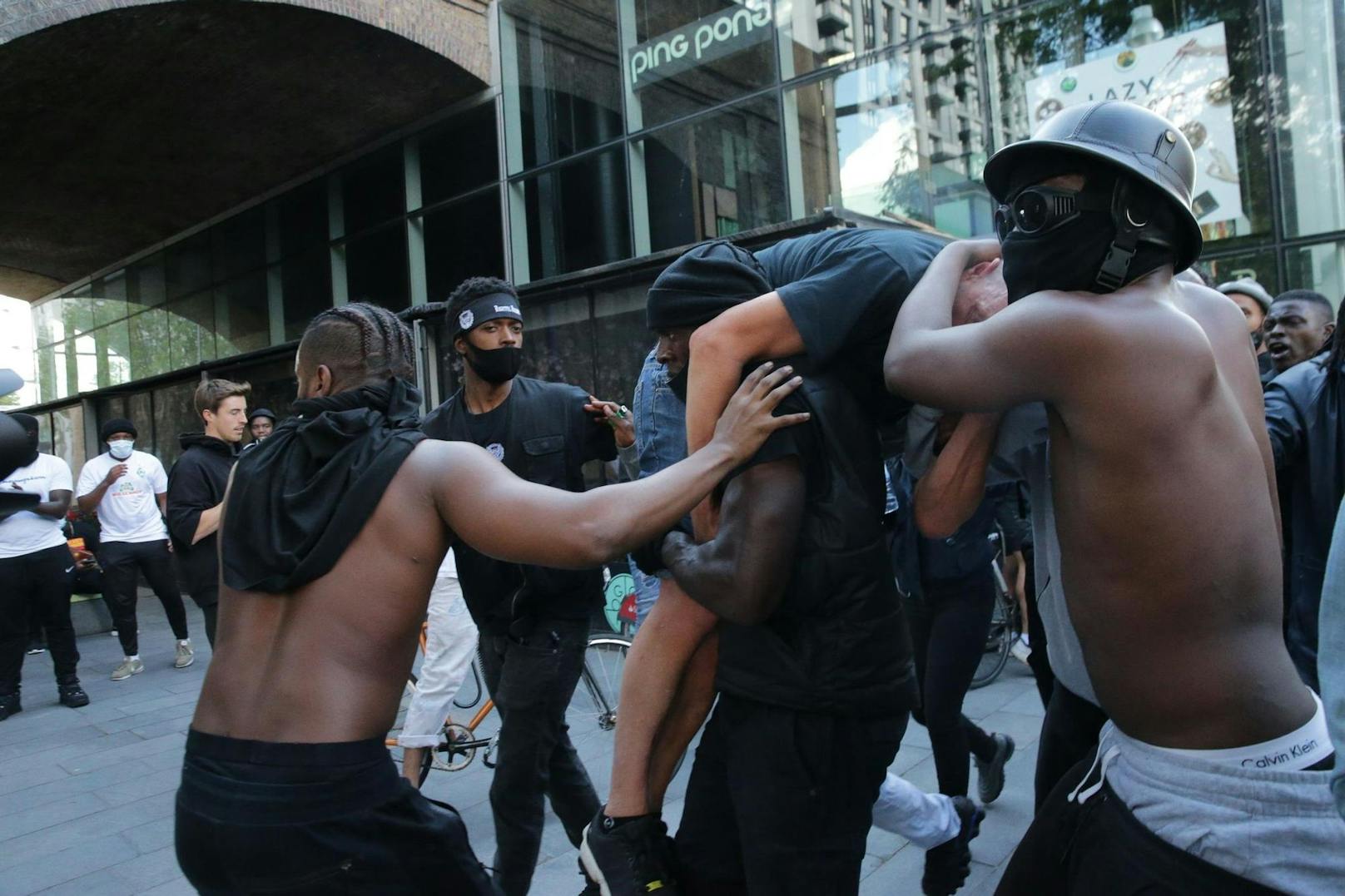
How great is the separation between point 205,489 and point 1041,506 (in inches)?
192

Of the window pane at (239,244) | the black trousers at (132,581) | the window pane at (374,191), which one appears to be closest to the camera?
the black trousers at (132,581)

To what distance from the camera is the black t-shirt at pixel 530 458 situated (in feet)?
11.3

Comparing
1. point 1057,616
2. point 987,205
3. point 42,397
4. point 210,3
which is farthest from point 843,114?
point 42,397

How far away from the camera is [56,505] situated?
7199mm

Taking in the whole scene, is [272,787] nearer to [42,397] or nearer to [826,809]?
[826,809]

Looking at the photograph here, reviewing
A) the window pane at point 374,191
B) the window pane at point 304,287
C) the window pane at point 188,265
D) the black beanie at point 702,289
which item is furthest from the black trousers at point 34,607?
the window pane at point 188,265

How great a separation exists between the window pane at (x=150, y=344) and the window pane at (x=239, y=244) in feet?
7.03

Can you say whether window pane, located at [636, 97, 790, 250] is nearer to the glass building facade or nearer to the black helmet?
the glass building facade

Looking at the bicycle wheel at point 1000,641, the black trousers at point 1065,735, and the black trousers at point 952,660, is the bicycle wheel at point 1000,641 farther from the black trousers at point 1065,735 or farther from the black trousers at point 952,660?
the black trousers at point 1065,735

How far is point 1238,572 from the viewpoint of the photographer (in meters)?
1.51

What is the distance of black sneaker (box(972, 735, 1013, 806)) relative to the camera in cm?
400

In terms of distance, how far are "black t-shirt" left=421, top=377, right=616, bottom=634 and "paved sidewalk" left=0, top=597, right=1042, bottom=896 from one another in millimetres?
1069

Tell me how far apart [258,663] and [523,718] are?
142cm

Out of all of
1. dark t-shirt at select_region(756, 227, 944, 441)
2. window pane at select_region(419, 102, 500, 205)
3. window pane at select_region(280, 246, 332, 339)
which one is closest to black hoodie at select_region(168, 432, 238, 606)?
dark t-shirt at select_region(756, 227, 944, 441)
